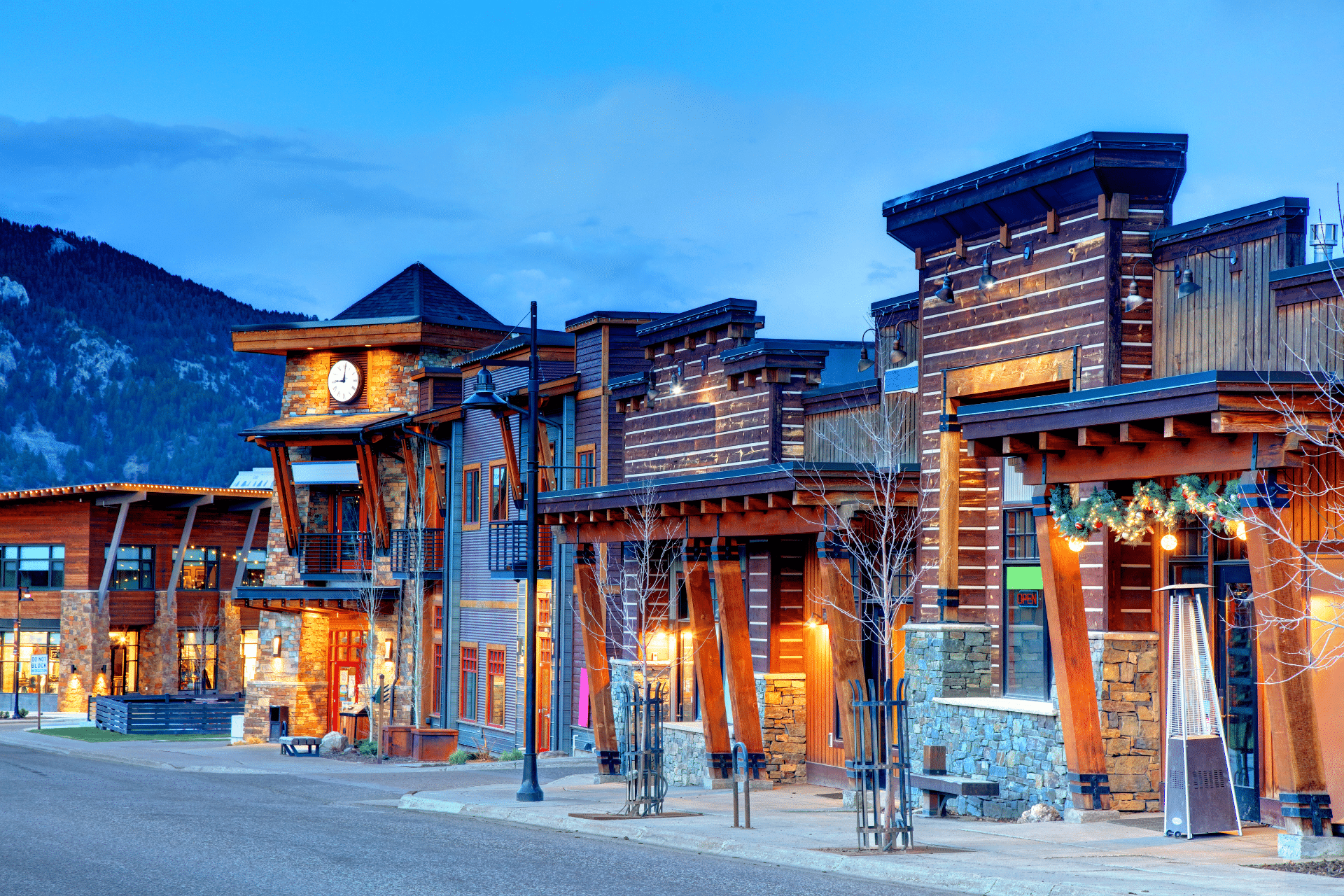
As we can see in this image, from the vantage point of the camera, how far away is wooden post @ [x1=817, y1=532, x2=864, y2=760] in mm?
19203

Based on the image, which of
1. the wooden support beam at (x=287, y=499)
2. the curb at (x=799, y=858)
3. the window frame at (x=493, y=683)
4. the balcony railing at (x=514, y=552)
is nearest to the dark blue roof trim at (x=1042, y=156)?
the curb at (x=799, y=858)

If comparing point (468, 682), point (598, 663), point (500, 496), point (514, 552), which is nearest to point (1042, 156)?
point (598, 663)

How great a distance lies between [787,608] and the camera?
2378 centimetres

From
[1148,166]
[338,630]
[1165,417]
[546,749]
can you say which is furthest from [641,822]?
[338,630]

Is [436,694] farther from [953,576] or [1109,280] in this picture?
[1109,280]

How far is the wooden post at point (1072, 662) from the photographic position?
51.5 feet

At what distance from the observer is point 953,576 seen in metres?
18.7

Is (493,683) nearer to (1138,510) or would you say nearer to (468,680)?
(468,680)

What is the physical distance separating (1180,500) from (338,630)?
3126 centimetres

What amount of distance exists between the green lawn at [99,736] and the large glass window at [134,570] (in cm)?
927

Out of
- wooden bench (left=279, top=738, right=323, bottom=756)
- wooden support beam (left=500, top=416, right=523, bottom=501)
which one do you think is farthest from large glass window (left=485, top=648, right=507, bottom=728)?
wooden bench (left=279, top=738, right=323, bottom=756)

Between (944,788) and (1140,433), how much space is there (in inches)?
217

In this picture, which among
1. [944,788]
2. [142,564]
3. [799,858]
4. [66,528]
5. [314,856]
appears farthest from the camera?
[142,564]

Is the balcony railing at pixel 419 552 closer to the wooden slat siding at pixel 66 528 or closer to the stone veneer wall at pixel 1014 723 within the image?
the wooden slat siding at pixel 66 528
